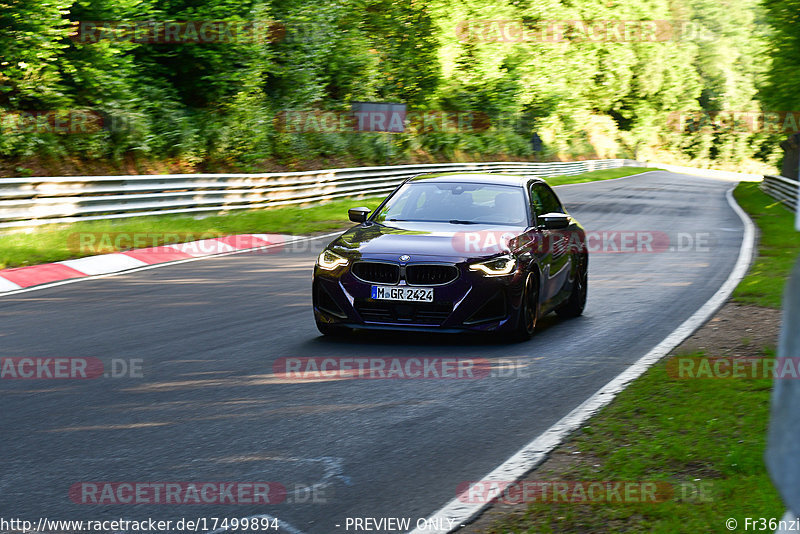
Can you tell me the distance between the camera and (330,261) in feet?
29.1

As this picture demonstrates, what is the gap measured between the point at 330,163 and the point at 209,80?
6.53 meters

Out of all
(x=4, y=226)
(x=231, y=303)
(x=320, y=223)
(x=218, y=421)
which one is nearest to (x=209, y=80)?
(x=320, y=223)

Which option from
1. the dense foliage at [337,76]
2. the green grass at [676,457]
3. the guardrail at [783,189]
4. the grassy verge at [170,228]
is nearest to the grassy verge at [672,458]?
the green grass at [676,457]

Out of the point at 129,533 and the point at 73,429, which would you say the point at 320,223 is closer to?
the point at 73,429

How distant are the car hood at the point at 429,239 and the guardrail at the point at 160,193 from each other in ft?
27.2

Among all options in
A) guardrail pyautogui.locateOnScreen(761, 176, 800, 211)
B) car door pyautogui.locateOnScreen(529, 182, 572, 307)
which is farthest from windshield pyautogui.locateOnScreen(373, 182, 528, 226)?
guardrail pyautogui.locateOnScreen(761, 176, 800, 211)

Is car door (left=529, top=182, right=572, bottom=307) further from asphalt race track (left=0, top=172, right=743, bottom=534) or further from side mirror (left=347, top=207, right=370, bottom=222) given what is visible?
side mirror (left=347, top=207, right=370, bottom=222)

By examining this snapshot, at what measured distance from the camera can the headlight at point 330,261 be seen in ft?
28.8

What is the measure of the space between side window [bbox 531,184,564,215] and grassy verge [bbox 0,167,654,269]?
23.5 feet

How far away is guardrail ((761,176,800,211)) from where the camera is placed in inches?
1167

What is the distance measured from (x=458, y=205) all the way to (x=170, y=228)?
31.5 feet

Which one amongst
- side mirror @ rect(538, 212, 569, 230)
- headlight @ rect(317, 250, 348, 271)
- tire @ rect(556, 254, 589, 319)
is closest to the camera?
headlight @ rect(317, 250, 348, 271)

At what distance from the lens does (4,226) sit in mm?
15312

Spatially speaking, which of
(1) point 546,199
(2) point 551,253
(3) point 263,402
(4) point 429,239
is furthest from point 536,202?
(3) point 263,402
